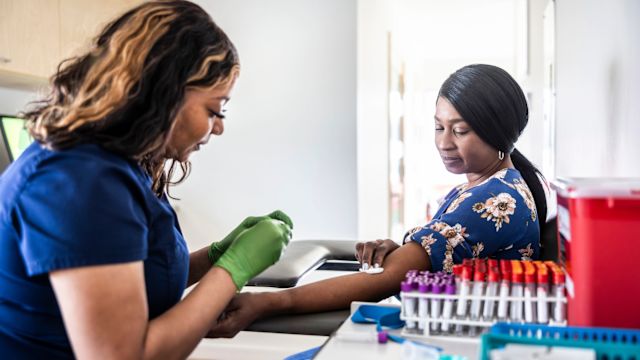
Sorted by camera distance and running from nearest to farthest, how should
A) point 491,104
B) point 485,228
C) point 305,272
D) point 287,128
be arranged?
point 485,228, point 491,104, point 305,272, point 287,128

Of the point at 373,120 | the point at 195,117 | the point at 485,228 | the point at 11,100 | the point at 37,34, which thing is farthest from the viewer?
the point at 373,120

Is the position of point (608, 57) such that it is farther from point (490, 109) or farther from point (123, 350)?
point (123, 350)

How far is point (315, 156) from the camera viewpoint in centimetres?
370

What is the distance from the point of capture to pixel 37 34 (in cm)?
262

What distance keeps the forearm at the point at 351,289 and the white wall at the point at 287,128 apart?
7.47 feet

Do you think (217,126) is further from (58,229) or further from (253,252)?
(58,229)

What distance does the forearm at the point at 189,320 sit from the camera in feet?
3.08

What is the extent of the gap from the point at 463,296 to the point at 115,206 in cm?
52

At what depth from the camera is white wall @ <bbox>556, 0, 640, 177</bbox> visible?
1380mm

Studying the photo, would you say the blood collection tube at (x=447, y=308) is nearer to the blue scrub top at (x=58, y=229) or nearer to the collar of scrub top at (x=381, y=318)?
the collar of scrub top at (x=381, y=318)

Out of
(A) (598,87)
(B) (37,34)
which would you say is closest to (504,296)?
(A) (598,87)

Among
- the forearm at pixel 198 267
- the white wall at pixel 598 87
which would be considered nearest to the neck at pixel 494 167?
the white wall at pixel 598 87

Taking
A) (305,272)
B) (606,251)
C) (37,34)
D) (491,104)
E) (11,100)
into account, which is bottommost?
(305,272)

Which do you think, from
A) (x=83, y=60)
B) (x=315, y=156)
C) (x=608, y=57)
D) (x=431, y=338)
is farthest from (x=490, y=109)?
(x=315, y=156)
